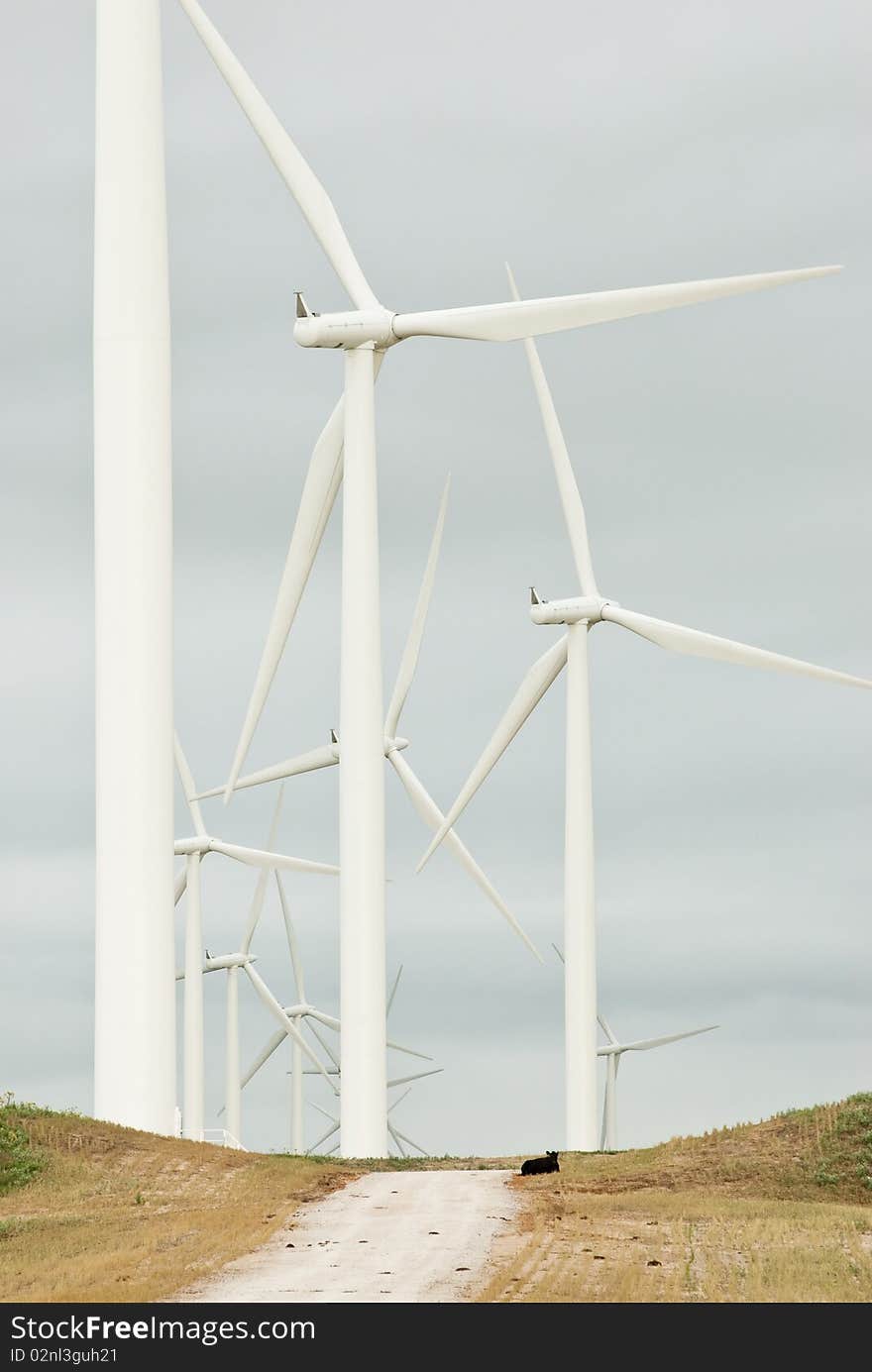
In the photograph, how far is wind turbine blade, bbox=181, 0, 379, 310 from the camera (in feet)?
233

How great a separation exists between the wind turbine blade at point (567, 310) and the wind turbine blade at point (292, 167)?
3223 mm

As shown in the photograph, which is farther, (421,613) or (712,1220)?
(421,613)

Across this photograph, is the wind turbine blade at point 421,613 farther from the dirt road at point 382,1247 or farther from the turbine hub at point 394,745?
the dirt road at point 382,1247

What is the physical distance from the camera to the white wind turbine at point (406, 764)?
83250mm

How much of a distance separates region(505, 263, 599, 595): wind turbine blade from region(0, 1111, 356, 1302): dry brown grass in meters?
36.8

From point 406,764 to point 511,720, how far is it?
1070cm

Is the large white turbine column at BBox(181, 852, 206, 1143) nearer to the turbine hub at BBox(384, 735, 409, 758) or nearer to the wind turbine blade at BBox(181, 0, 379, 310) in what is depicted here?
the turbine hub at BBox(384, 735, 409, 758)

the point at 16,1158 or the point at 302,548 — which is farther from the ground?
the point at 302,548

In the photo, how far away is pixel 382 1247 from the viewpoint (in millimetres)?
40156

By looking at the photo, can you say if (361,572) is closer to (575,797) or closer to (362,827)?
(362,827)

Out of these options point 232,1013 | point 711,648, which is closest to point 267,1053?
point 232,1013
